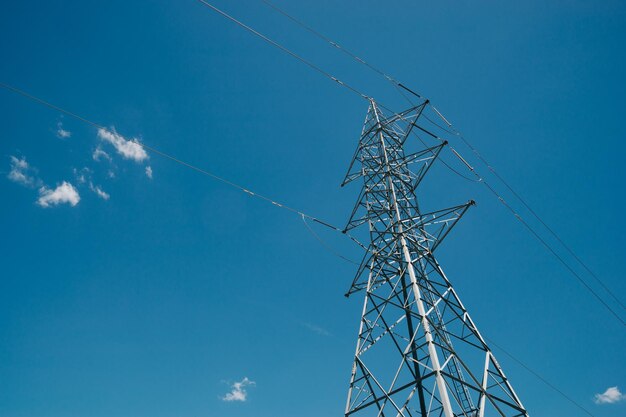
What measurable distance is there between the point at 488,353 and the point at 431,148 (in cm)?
701

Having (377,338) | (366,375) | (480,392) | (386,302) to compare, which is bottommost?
(480,392)

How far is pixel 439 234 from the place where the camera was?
35.3 feet

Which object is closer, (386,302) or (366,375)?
(366,375)

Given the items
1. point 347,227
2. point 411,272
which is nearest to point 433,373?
point 411,272

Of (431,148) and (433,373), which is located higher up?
(431,148)

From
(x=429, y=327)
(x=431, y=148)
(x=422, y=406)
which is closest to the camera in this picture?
(x=429, y=327)

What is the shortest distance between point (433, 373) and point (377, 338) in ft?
8.24

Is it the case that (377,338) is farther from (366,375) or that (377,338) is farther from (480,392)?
(480,392)

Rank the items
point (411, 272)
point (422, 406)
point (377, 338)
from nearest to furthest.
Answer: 1. point (422, 406)
2. point (411, 272)
3. point (377, 338)

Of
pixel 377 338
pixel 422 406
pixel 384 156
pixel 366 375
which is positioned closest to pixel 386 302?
pixel 377 338

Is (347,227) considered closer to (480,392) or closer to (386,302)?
(386,302)

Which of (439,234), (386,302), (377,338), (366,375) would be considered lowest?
(366,375)

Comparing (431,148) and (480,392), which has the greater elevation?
(431,148)

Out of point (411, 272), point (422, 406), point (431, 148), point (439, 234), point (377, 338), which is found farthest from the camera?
point (431, 148)
